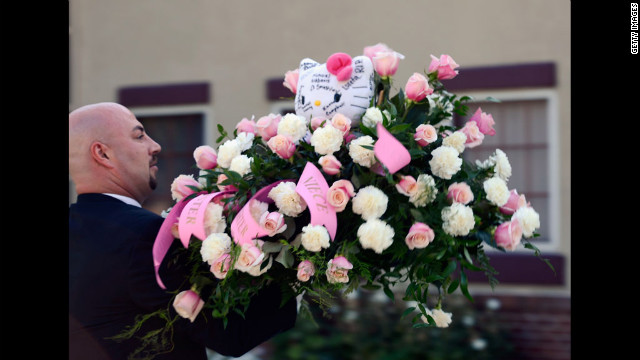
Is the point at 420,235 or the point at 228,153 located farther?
the point at 228,153

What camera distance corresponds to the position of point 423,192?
5.91 ft

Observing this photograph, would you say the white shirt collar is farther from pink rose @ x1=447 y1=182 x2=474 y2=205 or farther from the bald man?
pink rose @ x1=447 y1=182 x2=474 y2=205

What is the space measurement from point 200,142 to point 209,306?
13.8ft

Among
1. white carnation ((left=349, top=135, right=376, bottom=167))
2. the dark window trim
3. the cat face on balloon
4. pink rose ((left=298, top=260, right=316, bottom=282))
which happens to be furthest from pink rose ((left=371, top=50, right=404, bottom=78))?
the dark window trim

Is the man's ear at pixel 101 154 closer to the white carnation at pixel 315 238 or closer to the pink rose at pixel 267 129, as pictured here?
the pink rose at pixel 267 129

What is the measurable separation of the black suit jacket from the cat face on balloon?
632 millimetres

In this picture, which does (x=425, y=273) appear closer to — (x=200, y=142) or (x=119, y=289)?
(x=119, y=289)

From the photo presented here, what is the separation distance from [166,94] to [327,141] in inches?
170

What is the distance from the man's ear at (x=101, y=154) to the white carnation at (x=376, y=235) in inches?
35.7

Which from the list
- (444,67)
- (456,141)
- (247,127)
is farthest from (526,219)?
(247,127)

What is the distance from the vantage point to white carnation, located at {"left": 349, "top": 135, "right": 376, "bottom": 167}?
1.81 meters

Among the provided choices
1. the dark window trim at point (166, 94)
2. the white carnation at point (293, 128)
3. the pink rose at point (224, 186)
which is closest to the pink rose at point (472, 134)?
the white carnation at point (293, 128)

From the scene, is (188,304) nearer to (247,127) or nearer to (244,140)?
(244,140)

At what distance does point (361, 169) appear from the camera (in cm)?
187
